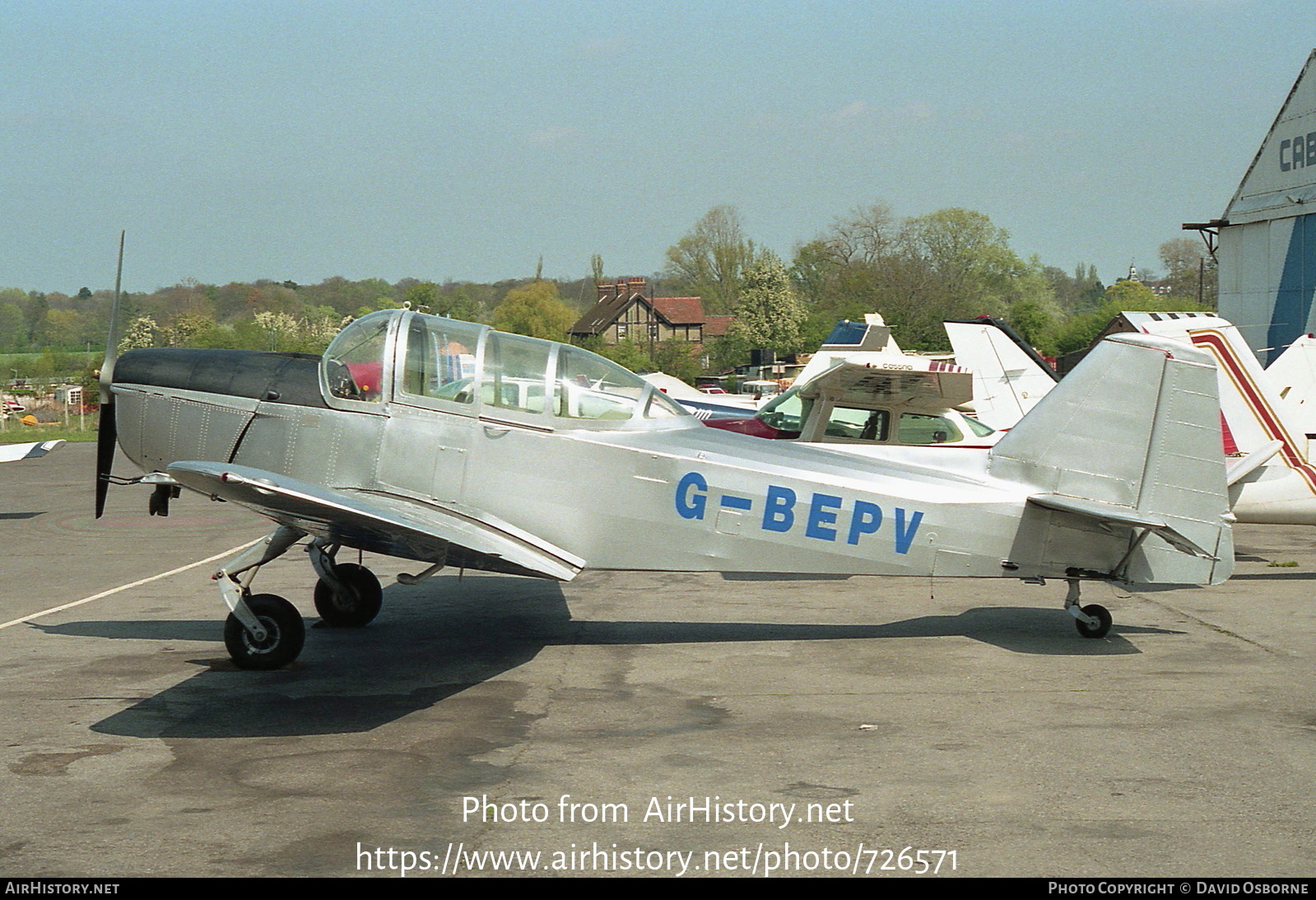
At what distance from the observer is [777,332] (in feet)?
241

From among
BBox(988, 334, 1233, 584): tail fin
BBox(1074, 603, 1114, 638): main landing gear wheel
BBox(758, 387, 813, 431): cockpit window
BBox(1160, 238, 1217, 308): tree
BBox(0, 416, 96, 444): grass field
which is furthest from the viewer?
BBox(1160, 238, 1217, 308): tree

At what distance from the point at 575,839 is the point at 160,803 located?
200cm

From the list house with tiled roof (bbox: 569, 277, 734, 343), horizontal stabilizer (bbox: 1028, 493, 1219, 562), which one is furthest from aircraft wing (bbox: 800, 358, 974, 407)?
house with tiled roof (bbox: 569, 277, 734, 343)

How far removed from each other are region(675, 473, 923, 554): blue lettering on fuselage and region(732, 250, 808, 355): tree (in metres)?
64.8

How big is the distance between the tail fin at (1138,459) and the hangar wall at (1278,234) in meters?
22.3

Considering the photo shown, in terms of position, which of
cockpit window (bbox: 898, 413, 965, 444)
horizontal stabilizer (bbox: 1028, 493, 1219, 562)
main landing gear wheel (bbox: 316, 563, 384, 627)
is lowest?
main landing gear wheel (bbox: 316, 563, 384, 627)

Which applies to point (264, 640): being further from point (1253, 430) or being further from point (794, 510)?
point (1253, 430)

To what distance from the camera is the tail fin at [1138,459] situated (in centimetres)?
768

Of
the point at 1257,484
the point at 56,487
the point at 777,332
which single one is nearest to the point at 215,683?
the point at 1257,484

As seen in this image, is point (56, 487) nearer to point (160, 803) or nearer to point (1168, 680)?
point (160, 803)

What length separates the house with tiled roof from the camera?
85750 mm

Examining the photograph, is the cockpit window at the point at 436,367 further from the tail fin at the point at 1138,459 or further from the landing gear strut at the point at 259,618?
the tail fin at the point at 1138,459

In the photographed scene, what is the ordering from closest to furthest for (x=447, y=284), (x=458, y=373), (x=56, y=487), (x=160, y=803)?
(x=160, y=803) < (x=458, y=373) < (x=56, y=487) < (x=447, y=284)

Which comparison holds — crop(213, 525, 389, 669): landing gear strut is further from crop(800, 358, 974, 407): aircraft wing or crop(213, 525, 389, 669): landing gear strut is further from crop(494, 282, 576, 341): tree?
crop(494, 282, 576, 341): tree
